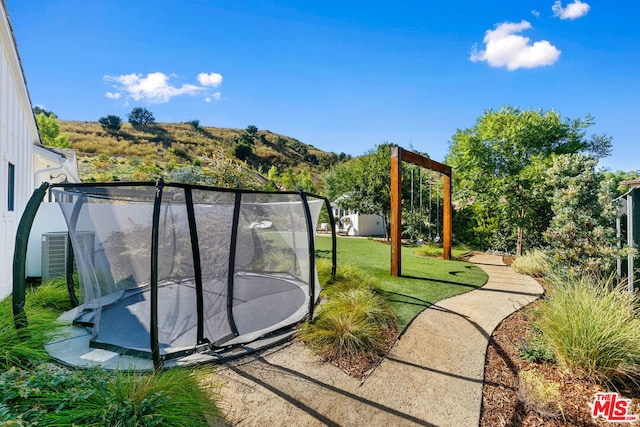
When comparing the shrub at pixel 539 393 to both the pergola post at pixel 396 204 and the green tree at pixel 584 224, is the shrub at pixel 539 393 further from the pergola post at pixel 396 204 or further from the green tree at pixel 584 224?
the pergola post at pixel 396 204

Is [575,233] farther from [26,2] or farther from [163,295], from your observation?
[26,2]

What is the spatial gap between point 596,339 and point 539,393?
31.4 inches

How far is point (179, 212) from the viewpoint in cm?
316

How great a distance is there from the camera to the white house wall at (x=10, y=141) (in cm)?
475

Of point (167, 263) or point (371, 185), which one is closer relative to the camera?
point (167, 263)

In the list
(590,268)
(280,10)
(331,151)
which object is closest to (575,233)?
(590,268)

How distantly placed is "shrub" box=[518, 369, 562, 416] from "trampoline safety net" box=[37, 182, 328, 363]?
8.93ft

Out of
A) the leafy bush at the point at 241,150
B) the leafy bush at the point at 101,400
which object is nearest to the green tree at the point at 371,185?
the leafy bush at the point at 101,400

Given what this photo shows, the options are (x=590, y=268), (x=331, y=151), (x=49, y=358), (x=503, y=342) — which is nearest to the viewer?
(x=49, y=358)

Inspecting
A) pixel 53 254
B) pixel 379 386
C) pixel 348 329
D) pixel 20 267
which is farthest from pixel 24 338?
pixel 53 254

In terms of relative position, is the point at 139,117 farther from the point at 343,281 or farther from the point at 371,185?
the point at 343,281

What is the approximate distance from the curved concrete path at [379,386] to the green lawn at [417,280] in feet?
2.19

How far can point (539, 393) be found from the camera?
2678 millimetres

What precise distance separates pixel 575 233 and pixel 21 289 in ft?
26.6
